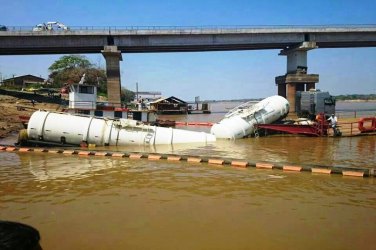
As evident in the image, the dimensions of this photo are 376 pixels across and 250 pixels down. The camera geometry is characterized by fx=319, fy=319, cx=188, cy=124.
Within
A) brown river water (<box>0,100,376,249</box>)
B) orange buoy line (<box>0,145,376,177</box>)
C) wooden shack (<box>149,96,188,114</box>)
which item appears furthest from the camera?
wooden shack (<box>149,96,188,114</box>)

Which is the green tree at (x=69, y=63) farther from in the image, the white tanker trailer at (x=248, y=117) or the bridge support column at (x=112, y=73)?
the white tanker trailer at (x=248, y=117)

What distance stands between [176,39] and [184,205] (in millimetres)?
47262

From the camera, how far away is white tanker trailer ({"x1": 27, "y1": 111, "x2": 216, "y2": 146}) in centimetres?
1992

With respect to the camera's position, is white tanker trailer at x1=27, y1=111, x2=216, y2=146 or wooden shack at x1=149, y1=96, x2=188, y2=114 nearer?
white tanker trailer at x1=27, y1=111, x2=216, y2=146

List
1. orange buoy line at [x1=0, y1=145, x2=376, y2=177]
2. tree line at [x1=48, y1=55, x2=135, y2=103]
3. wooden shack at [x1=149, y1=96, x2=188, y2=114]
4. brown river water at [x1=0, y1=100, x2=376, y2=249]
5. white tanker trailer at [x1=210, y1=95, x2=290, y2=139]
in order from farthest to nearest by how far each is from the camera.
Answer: tree line at [x1=48, y1=55, x2=135, y2=103] < wooden shack at [x1=149, y1=96, x2=188, y2=114] < white tanker trailer at [x1=210, y1=95, x2=290, y2=139] < orange buoy line at [x1=0, y1=145, x2=376, y2=177] < brown river water at [x1=0, y1=100, x2=376, y2=249]

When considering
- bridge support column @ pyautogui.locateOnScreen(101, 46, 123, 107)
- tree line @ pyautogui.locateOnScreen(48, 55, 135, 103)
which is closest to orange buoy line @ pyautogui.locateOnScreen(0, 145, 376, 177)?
bridge support column @ pyautogui.locateOnScreen(101, 46, 123, 107)

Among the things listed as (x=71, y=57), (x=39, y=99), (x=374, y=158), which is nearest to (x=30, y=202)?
(x=374, y=158)

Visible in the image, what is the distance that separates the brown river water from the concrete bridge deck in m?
38.3

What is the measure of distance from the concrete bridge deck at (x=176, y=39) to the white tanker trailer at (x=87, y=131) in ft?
104

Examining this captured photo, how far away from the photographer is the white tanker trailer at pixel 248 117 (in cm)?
2400

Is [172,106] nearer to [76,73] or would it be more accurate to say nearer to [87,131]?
[76,73]

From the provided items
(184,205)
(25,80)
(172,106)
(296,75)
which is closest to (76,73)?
(25,80)

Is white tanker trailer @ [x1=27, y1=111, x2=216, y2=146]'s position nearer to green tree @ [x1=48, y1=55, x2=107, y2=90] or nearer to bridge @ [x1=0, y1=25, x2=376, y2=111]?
bridge @ [x1=0, y1=25, x2=376, y2=111]

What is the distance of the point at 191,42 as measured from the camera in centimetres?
5350
